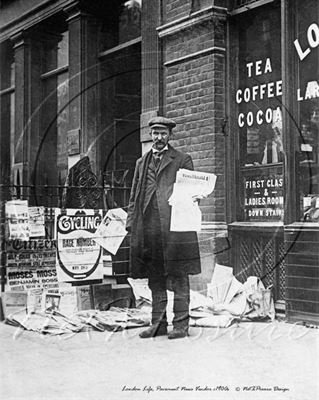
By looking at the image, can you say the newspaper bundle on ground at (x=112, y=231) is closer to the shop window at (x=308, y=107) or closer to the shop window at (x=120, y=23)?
the shop window at (x=308, y=107)

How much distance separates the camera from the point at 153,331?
228 inches

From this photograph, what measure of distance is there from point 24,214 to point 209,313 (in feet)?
8.45

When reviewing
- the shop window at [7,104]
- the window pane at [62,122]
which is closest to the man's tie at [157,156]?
the window pane at [62,122]

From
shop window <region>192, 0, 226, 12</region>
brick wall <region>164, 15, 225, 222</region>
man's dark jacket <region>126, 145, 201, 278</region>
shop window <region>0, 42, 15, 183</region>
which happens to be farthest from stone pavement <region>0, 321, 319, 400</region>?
shop window <region>0, 42, 15, 183</region>

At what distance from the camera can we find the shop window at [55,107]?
10805 millimetres

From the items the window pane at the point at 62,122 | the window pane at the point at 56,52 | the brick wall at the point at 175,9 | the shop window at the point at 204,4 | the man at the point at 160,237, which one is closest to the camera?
the man at the point at 160,237

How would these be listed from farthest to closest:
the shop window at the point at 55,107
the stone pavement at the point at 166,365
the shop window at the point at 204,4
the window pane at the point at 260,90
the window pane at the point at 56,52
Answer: the window pane at the point at 56,52
the shop window at the point at 55,107
the shop window at the point at 204,4
the window pane at the point at 260,90
the stone pavement at the point at 166,365

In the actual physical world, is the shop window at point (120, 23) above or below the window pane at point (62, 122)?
above

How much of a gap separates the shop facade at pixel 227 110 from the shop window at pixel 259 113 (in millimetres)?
13

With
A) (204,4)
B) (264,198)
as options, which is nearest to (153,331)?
(264,198)

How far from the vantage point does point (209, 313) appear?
6.53 metres

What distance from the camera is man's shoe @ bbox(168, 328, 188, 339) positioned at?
5.69m

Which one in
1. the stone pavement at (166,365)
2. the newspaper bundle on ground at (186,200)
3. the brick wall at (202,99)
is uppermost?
the brick wall at (202,99)

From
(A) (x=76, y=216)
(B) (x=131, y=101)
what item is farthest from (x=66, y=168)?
(A) (x=76, y=216)
